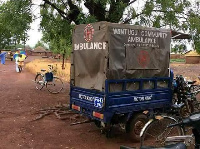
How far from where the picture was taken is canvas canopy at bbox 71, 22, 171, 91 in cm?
560

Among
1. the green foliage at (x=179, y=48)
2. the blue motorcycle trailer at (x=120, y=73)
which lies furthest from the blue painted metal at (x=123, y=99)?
the green foliage at (x=179, y=48)

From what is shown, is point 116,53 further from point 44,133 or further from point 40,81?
point 40,81

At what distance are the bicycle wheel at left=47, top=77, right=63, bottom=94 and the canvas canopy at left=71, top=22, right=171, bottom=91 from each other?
6.00 m

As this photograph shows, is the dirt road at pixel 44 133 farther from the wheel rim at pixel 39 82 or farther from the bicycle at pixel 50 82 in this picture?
the wheel rim at pixel 39 82

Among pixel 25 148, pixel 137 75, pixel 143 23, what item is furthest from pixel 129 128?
pixel 143 23

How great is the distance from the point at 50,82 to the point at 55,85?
0.70 metres

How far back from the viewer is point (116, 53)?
5.66m

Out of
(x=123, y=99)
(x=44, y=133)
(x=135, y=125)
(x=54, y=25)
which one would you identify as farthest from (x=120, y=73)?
(x=54, y=25)

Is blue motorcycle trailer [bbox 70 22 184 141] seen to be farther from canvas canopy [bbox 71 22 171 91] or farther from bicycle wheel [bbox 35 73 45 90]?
bicycle wheel [bbox 35 73 45 90]

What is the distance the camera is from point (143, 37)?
19.9 ft

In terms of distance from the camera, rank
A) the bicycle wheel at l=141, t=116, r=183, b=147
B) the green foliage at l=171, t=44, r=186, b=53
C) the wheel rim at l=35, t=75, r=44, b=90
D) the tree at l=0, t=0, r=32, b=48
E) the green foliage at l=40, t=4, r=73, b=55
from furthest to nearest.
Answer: the wheel rim at l=35, t=75, r=44, b=90 → the green foliage at l=171, t=44, r=186, b=53 → the green foliage at l=40, t=4, r=73, b=55 → the tree at l=0, t=0, r=32, b=48 → the bicycle wheel at l=141, t=116, r=183, b=147

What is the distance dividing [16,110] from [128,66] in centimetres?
468

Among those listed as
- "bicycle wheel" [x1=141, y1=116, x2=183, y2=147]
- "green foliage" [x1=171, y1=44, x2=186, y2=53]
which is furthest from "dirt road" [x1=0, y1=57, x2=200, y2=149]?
"green foliage" [x1=171, y1=44, x2=186, y2=53]

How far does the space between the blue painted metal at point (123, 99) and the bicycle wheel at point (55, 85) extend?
6010mm
